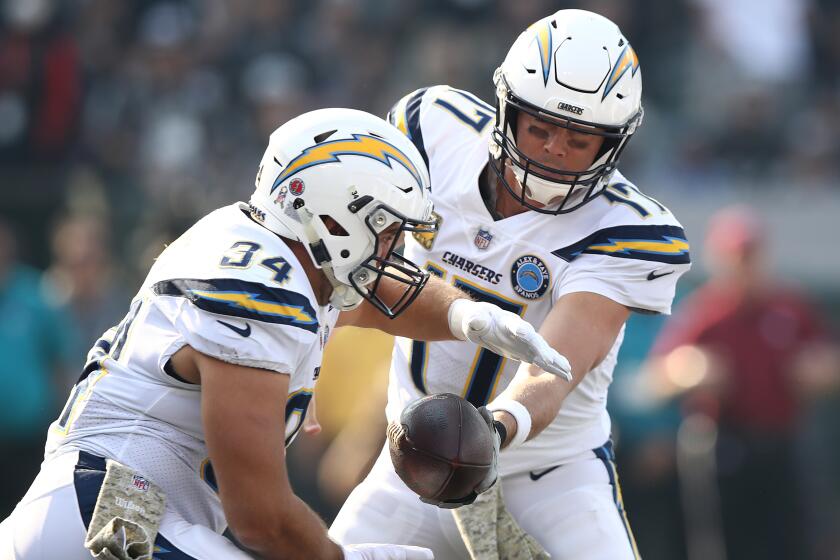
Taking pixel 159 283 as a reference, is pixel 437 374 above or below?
below

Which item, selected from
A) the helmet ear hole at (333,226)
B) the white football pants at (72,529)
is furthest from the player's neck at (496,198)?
the white football pants at (72,529)

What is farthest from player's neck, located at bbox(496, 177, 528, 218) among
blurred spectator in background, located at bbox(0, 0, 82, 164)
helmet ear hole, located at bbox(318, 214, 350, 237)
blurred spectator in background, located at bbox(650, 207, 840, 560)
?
blurred spectator in background, located at bbox(0, 0, 82, 164)

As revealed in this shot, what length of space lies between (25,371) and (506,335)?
14.8 ft

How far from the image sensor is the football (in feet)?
10.5

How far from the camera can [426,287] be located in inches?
151

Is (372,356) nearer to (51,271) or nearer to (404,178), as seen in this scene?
(51,271)

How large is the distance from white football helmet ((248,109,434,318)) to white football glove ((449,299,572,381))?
1.15 ft

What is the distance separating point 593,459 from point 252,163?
18.7 feet

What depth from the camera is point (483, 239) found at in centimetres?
408

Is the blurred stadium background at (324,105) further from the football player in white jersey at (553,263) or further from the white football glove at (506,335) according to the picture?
the white football glove at (506,335)

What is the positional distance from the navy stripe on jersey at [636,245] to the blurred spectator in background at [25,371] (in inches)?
167

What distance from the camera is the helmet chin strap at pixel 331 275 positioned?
3295 mm

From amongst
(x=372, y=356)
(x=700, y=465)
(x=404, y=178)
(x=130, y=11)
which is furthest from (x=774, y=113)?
(x=404, y=178)

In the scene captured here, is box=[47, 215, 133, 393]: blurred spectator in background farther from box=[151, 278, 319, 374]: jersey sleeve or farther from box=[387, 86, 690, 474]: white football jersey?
box=[151, 278, 319, 374]: jersey sleeve
